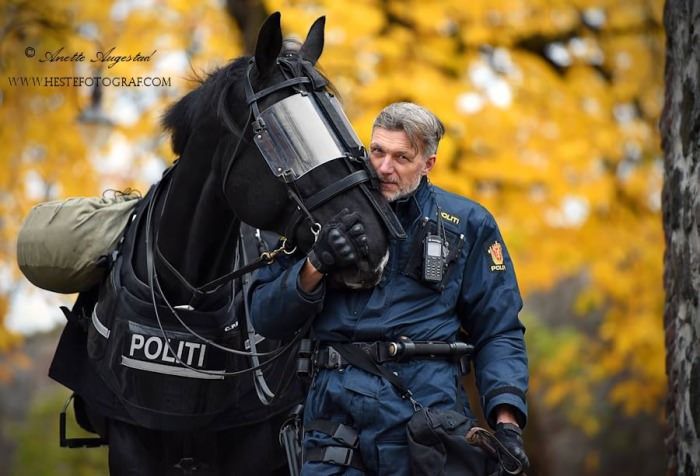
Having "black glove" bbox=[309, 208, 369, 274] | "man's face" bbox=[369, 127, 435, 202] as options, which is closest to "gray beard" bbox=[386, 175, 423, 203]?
"man's face" bbox=[369, 127, 435, 202]

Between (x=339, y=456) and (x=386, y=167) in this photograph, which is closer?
(x=339, y=456)

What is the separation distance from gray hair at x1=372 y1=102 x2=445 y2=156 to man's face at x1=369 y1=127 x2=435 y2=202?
2 centimetres

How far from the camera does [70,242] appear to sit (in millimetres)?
4371

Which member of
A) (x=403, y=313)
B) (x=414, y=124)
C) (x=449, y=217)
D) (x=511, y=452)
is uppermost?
(x=414, y=124)

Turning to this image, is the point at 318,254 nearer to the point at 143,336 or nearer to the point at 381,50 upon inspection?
the point at 143,336

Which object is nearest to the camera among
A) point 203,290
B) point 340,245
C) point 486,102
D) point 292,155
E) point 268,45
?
point 340,245

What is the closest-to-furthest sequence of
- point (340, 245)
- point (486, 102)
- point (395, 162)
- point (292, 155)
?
point (340, 245) < point (395, 162) < point (292, 155) < point (486, 102)

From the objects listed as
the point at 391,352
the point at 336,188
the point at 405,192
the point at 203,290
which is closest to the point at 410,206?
the point at 405,192

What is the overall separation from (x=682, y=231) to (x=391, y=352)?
161 cm

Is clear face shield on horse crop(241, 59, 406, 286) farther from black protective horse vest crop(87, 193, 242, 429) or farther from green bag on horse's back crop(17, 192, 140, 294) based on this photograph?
green bag on horse's back crop(17, 192, 140, 294)

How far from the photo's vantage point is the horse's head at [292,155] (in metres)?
3.41

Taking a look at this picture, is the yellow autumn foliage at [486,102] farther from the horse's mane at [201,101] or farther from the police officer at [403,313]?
the police officer at [403,313]

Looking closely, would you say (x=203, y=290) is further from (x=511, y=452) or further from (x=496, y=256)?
(x=511, y=452)

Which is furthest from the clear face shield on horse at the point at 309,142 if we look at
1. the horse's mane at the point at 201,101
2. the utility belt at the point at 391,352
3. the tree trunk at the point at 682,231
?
the tree trunk at the point at 682,231
